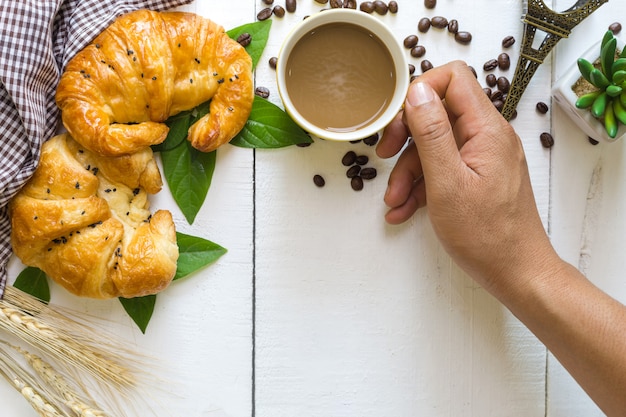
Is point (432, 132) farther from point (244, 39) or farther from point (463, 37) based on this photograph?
point (244, 39)

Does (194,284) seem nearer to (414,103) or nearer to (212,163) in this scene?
(212,163)

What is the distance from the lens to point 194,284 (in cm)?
162

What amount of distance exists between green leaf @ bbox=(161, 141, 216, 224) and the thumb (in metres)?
0.55

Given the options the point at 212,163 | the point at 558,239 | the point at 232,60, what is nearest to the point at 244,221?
the point at 212,163

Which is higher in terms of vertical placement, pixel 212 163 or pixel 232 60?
pixel 232 60

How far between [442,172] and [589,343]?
53 centimetres

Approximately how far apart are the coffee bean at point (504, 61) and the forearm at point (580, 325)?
0.53m

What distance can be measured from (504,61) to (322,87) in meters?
0.52

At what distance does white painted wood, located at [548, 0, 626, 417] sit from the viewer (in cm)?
166

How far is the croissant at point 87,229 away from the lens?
4.71 feet

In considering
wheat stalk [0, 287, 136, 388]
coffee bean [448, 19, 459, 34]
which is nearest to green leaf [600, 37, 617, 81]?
coffee bean [448, 19, 459, 34]

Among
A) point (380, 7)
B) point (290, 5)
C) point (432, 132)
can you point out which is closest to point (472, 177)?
point (432, 132)

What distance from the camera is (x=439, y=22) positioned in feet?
5.27

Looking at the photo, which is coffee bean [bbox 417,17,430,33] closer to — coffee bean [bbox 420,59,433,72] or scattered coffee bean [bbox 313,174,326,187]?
coffee bean [bbox 420,59,433,72]
